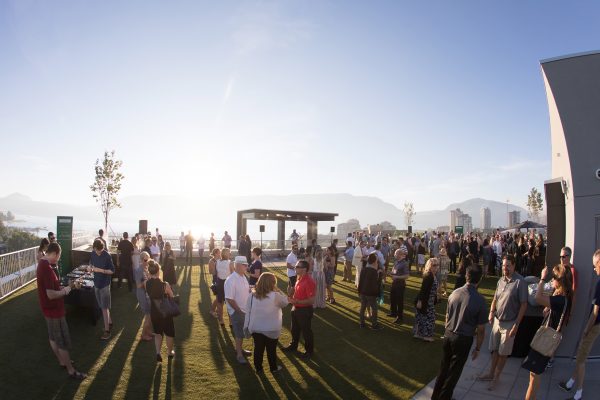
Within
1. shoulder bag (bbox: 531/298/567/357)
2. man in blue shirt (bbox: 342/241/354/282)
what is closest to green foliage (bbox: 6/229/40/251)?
man in blue shirt (bbox: 342/241/354/282)

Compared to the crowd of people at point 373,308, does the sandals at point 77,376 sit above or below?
below

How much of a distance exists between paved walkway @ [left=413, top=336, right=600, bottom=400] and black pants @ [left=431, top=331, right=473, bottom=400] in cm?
62

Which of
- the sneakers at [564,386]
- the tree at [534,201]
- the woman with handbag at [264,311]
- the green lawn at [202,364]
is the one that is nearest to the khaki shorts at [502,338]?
the sneakers at [564,386]

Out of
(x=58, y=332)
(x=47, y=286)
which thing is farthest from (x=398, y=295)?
(x=47, y=286)

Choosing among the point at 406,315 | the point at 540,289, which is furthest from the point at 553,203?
the point at 406,315

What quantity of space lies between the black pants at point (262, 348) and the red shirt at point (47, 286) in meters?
3.00

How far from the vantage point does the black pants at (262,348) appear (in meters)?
6.23

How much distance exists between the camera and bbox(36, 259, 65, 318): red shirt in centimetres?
571

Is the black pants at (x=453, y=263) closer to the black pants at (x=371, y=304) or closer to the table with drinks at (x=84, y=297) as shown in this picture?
the black pants at (x=371, y=304)

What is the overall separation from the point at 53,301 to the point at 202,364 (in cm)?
256

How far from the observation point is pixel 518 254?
661 inches

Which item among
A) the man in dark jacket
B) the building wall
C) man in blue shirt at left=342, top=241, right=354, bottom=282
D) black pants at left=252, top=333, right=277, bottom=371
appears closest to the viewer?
black pants at left=252, top=333, right=277, bottom=371

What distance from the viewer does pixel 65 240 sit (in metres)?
14.0

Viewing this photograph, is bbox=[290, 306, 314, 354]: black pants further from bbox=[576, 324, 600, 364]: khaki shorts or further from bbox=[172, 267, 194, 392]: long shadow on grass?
bbox=[576, 324, 600, 364]: khaki shorts
